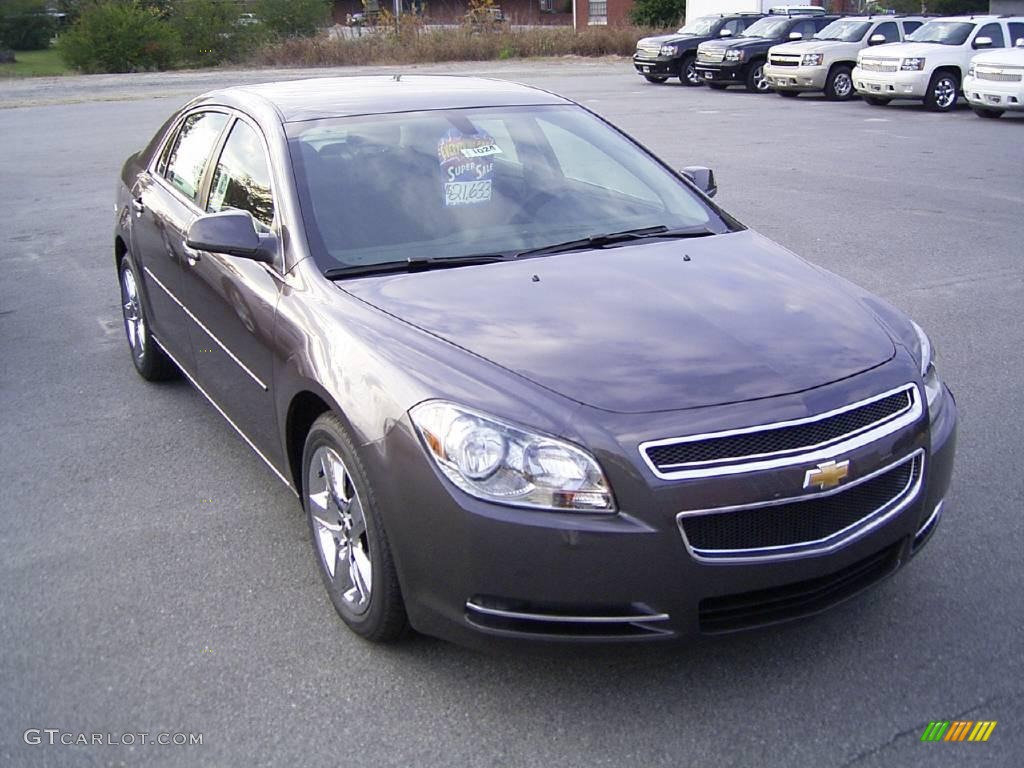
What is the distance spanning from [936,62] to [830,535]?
2055cm

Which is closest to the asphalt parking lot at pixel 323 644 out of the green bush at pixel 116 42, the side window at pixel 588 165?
the side window at pixel 588 165

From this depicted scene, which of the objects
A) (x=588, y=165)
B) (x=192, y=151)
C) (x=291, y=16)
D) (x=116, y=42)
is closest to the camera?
(x=588, y=165)

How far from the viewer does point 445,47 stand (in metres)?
43.3

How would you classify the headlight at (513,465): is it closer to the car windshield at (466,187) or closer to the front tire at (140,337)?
the car windshield at (466,187)

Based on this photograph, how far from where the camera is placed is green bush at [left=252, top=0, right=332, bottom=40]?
156 feet

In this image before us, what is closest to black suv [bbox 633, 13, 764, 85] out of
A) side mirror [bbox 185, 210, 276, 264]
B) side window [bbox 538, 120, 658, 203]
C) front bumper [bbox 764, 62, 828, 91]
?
front bumper [bbox 764, 62, 828, 91]

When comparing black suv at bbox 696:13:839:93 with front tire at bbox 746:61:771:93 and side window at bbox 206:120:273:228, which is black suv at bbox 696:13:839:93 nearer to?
front tire at bbox 746:61:771:93

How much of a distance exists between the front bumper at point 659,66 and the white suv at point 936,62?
787 centimetres

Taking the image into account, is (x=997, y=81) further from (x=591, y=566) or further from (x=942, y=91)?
(x=591, y=566)

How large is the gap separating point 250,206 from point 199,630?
1731 mm

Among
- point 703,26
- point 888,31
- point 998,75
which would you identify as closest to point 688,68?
point 703,26

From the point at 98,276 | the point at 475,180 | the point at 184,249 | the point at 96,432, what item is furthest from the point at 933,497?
the point at 98,276

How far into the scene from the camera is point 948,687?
3.27 metres

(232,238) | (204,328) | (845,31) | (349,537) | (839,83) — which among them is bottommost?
(349,537)
